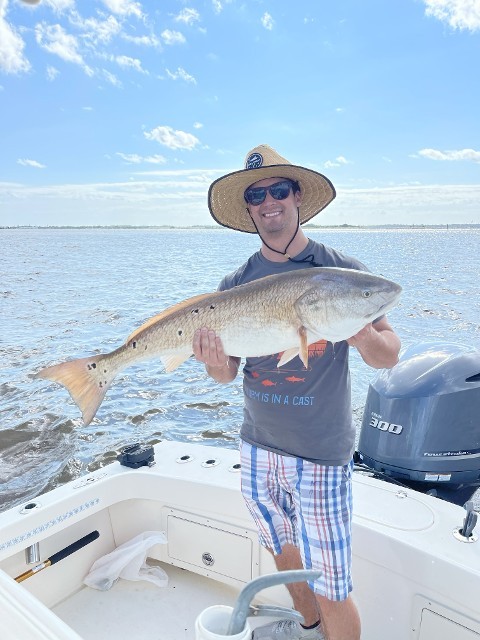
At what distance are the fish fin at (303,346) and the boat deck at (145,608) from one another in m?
2.05

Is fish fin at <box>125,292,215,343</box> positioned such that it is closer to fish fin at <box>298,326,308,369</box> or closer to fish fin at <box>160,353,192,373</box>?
fish fin at <box>160,353,192,373</box>

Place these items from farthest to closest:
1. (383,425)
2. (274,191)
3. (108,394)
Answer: (108,394) < (383,425) < (274,191)

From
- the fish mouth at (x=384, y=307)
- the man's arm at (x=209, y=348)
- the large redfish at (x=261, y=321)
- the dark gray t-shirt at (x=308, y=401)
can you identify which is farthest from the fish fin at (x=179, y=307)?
the fish mouth at (x=384, y=307)

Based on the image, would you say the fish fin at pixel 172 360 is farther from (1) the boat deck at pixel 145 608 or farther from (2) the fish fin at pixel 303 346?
(1) the boat deck at pixel 145 608

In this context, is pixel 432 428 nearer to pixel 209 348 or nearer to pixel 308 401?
pixel 308 401

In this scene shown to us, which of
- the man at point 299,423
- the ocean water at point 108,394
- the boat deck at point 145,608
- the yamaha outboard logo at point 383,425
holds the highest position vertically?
the man at point 299,423

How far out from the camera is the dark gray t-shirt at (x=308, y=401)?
2.75 m

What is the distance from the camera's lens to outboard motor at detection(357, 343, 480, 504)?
3.84 metres

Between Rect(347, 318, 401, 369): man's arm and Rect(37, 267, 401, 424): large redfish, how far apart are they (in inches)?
1.9

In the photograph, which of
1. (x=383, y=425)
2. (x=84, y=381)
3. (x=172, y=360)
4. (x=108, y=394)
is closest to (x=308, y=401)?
(x=172, y=360)

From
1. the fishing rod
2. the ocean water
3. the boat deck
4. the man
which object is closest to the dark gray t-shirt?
the man

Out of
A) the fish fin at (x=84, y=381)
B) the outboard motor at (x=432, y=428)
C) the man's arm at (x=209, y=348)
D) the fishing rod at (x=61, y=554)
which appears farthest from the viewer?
the outboard motor at (x=432, y=428)

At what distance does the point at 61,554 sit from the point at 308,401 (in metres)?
2.22

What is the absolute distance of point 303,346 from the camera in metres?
2.71
